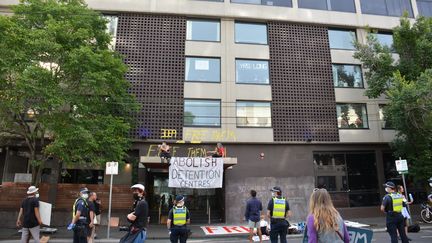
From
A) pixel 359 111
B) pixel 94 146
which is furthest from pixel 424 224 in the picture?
pixel 94 146

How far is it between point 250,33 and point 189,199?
11.7 meters

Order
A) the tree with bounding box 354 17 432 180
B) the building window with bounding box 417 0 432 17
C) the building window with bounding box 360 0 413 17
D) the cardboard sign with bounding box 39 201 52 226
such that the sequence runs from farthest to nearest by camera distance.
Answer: the building window with bounding box 417 0 432 17 → the building window with bounding box 360 0 413 17 → the tree with bounding box 354 17 432 180 → the cardboard sign with bounding box 39 201 52 226

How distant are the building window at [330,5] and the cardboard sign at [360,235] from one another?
885 inches

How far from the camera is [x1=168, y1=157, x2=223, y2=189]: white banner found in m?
18.5

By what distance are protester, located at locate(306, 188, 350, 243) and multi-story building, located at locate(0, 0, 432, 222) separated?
53.5ft

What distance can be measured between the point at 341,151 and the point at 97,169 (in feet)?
50.8

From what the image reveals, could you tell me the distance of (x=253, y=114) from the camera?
2234 cm

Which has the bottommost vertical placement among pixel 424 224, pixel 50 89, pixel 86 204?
pixel 424 224

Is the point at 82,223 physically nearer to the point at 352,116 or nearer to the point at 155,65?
the point at 155,65

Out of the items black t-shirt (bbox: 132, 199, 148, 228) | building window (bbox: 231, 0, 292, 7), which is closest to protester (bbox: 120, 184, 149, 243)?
black t-shirt (bbox: 132, 199, 148, 228)

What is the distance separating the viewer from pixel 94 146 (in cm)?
1598

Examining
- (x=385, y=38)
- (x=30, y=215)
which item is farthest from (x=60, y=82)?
(x=385, y=38)

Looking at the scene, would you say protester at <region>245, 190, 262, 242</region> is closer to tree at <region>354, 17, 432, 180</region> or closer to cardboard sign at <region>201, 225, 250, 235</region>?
cardboard sign at <region>201, 225, 250, 235</region>

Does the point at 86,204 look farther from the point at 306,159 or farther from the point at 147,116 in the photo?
the point at 306,159
